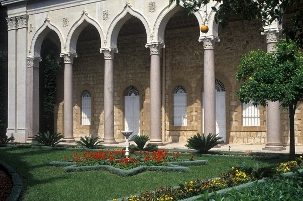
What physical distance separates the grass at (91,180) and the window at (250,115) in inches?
316

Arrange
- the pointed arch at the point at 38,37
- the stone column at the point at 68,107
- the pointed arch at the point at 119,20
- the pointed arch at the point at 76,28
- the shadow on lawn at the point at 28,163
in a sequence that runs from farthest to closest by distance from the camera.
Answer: the pointed arch at the point at 38,37
the stone column at the point at 68,107
the pointed arch at the point at 76,28
the pointed arch at the point at 119,20
the shadow on lawn at the point at 28,163

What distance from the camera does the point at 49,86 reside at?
2947 centimetres

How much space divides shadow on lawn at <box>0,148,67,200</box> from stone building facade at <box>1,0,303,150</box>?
497cm

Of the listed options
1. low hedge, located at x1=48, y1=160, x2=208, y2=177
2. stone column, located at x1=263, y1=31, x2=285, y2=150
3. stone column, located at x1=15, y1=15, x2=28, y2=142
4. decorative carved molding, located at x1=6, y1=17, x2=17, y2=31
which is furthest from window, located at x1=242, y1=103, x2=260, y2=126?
decorative carved molding, located at x1=6, y1=17, x2=17, y2=31

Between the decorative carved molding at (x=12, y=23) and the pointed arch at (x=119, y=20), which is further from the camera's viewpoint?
the decorative carved molding at (x=12, y=23)

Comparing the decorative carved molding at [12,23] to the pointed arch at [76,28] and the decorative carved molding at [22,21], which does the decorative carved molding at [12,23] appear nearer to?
the decorative carved molding at [22,21]

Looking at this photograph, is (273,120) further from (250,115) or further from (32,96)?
(32,96)

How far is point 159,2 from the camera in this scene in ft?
71.2

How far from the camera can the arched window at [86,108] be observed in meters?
29.1

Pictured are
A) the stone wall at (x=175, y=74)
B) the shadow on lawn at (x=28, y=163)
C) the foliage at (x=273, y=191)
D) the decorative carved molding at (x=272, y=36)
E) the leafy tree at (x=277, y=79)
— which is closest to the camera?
the foliage at (x=273, y=191)

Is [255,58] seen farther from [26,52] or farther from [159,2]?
[26,52]

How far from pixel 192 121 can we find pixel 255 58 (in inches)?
426

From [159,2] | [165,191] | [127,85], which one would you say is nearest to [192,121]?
[127,85]

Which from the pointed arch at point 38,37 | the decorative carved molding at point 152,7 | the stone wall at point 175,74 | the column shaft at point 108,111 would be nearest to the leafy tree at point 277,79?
the stone wall at point 175,74
